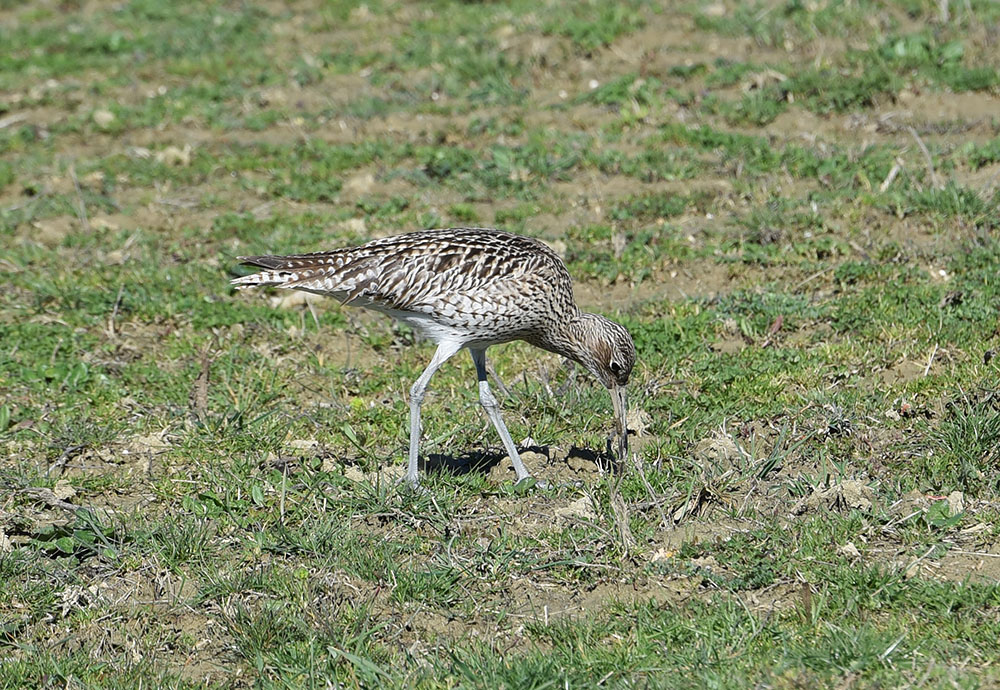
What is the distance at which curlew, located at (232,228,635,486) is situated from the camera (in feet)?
23.1

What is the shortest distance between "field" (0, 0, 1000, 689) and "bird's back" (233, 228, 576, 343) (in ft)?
2.74

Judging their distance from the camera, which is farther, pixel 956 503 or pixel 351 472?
pixel 351 472

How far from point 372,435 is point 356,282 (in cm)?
114

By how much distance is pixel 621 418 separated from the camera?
711 centimetres

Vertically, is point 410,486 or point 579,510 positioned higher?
point 410,486

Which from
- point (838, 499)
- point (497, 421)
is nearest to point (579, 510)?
point (497, 421)

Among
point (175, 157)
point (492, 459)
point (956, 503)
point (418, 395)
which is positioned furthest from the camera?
point (175, 157)

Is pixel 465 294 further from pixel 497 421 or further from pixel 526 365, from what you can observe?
pixel 526 365

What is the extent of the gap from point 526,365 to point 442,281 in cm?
164

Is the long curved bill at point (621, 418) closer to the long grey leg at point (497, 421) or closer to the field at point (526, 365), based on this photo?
the field at point (526, 365)

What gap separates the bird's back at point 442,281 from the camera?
23.0ft

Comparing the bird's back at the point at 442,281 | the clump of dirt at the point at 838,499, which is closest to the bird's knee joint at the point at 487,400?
the bird's back at the point at 442,281

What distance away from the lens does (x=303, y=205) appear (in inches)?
438

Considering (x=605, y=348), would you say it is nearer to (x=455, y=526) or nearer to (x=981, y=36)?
(x=455, y=526)
